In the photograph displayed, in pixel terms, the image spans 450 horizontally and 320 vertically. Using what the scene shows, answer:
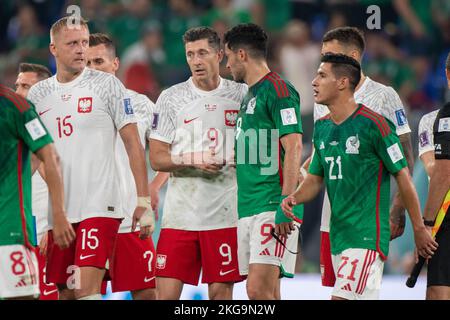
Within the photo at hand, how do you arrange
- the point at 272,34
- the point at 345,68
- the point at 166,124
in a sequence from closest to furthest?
1. the point at 345,68
2. the point at 166,124
3. the point at 272,34

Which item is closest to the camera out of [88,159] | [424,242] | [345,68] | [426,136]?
[424,242]

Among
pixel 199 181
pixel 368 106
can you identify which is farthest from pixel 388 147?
pixel 199 181

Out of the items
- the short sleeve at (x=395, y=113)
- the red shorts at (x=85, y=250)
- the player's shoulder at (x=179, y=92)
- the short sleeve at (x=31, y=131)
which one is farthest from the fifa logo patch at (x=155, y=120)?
the short sleeve at (x=31, y=131)

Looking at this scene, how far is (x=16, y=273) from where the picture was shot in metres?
6.67

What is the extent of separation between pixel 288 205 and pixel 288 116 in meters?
0.76

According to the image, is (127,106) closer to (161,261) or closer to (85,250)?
(85,250)

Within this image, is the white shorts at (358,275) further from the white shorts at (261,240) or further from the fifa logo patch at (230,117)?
the fifa logo patch at (230,117)

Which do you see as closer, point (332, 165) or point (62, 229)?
point (62, 229)

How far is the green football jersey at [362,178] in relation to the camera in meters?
7.26

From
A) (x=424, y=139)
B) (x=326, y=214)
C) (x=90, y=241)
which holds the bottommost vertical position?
(x=90, y=241)

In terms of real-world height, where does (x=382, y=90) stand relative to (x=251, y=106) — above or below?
above

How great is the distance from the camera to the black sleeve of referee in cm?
777
